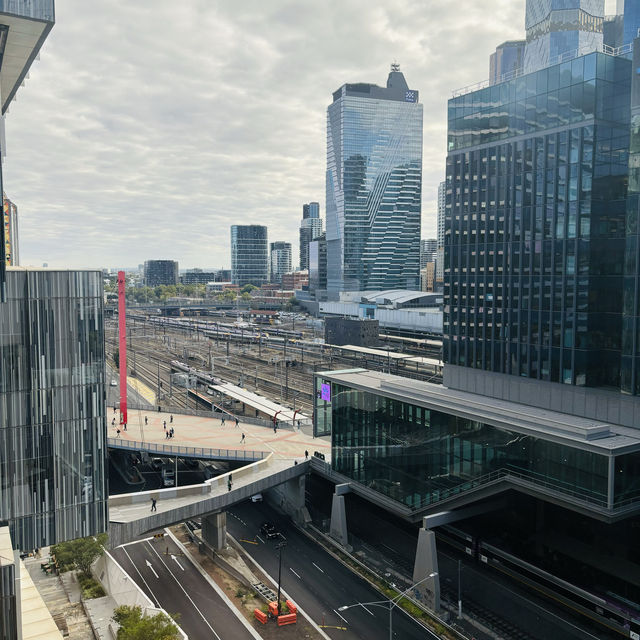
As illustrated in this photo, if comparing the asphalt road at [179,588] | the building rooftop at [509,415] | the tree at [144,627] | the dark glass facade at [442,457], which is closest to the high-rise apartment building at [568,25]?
the building rooftop at [509,415]

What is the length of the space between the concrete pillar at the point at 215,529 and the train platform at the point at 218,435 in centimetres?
1112

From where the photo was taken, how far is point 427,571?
45406 mm

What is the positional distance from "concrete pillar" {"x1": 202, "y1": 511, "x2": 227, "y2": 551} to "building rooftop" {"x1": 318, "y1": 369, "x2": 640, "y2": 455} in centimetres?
1689

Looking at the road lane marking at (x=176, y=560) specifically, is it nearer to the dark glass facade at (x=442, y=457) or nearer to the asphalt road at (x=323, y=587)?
the asphalt road at (x=323, y=587)

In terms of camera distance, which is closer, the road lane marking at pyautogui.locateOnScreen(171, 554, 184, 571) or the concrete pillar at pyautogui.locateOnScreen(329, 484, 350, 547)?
the road lane marking at pyautogui.locateOnScreen(171, 554, 184, 571)

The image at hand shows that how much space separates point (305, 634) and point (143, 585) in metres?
15.0

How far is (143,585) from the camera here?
4759 centimetres

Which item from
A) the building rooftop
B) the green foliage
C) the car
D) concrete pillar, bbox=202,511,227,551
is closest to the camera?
the building rooftop

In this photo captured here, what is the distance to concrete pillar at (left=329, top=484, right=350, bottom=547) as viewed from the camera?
54.0 meters

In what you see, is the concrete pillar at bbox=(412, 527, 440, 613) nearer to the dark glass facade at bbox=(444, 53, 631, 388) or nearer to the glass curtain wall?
the glass curtain wall

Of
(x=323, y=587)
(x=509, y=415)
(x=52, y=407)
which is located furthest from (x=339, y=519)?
(x=52, y=407)

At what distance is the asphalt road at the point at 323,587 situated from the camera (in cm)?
4134

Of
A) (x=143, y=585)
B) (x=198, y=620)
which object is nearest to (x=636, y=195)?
(x=198, y=620)

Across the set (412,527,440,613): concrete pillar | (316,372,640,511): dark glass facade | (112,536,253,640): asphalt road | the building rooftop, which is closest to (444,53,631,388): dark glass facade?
the building rooftop
